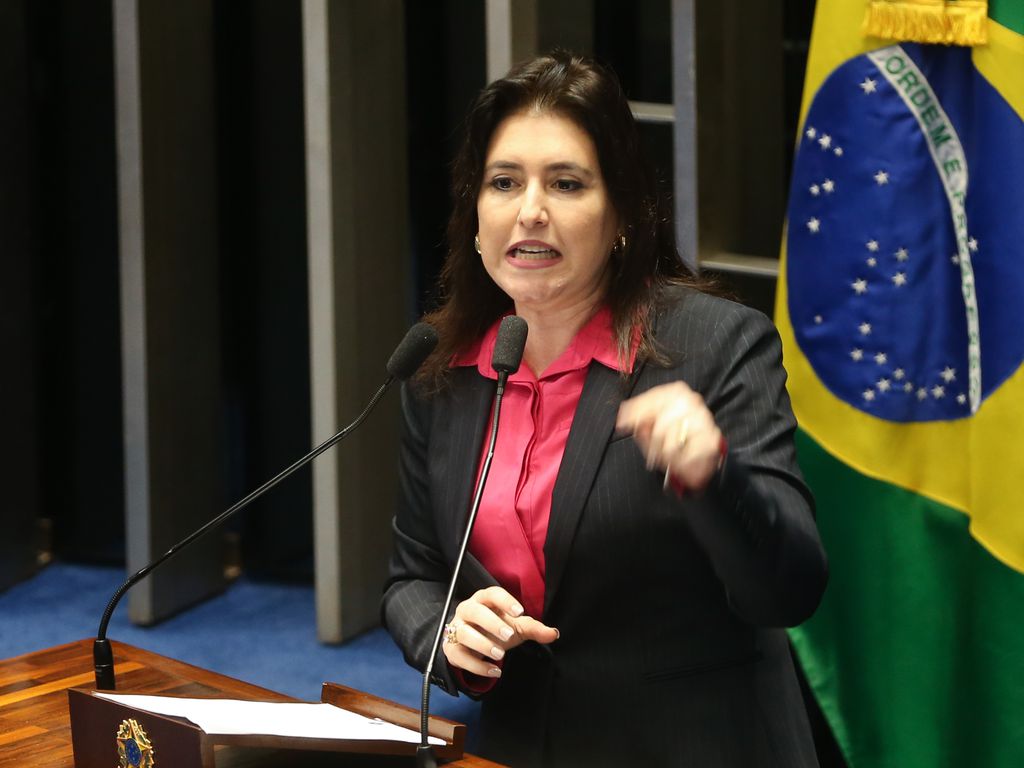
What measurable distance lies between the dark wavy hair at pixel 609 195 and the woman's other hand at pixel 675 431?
1.21ft

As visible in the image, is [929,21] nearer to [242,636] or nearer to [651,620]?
[651,620]

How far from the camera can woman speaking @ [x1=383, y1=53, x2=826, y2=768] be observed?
178 cm

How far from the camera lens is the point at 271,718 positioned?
5.10ft

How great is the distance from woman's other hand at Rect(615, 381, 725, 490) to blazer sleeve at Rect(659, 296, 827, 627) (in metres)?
0.05

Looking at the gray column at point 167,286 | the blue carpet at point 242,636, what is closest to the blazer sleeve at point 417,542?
the blue carpet at point 242,636

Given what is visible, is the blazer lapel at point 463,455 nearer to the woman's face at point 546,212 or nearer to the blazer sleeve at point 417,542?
the blazer sleeve at point 417,542

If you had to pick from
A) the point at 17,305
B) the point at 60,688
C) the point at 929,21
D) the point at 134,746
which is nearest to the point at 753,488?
the point at 134,746

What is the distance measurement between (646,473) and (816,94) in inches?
55.7

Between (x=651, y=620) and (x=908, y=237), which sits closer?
(x=651, y=620)

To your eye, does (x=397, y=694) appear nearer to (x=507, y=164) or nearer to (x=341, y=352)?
(x=341, y=352)

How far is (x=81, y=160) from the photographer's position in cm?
496

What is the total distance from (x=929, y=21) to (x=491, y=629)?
66.3 inches

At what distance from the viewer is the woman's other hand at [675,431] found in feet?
4.71

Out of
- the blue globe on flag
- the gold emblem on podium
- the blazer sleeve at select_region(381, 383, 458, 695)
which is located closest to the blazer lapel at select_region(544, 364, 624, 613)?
the blazer sleeve at select_region(381, 383, 458, 695)
